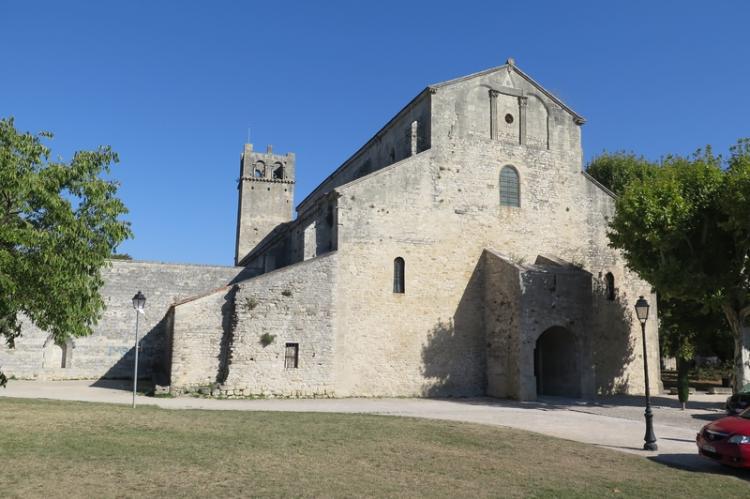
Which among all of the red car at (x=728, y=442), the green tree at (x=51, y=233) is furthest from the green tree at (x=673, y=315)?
the green tree at (x=51, y=233)

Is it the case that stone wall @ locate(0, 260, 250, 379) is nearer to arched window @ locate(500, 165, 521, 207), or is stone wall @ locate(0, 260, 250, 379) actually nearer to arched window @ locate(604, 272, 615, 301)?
arched window @ locate(500, 165, 521, 207)

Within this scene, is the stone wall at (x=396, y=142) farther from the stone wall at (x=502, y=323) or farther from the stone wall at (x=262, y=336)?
the stone wall at (x=262, y=336)

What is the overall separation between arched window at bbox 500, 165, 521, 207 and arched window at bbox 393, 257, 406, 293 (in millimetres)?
5995

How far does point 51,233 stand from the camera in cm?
1438

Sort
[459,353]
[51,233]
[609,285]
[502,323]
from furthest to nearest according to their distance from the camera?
1. [609,285]
2. [459,353]
3. [502,323]
4. [51,233]

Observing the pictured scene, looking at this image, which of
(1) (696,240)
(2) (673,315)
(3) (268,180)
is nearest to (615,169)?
(2) (673,315)

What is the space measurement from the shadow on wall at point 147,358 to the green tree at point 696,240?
23.0m

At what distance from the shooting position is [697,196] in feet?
73.0

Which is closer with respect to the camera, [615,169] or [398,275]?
[398,275]

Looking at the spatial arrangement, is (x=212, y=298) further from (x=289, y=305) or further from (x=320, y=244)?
(x=320, y=244)

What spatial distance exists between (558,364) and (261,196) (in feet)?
102

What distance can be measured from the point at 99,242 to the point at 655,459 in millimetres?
13829

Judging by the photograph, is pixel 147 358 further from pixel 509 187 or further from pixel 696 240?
pixel 696 240

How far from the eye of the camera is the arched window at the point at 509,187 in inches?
1117
